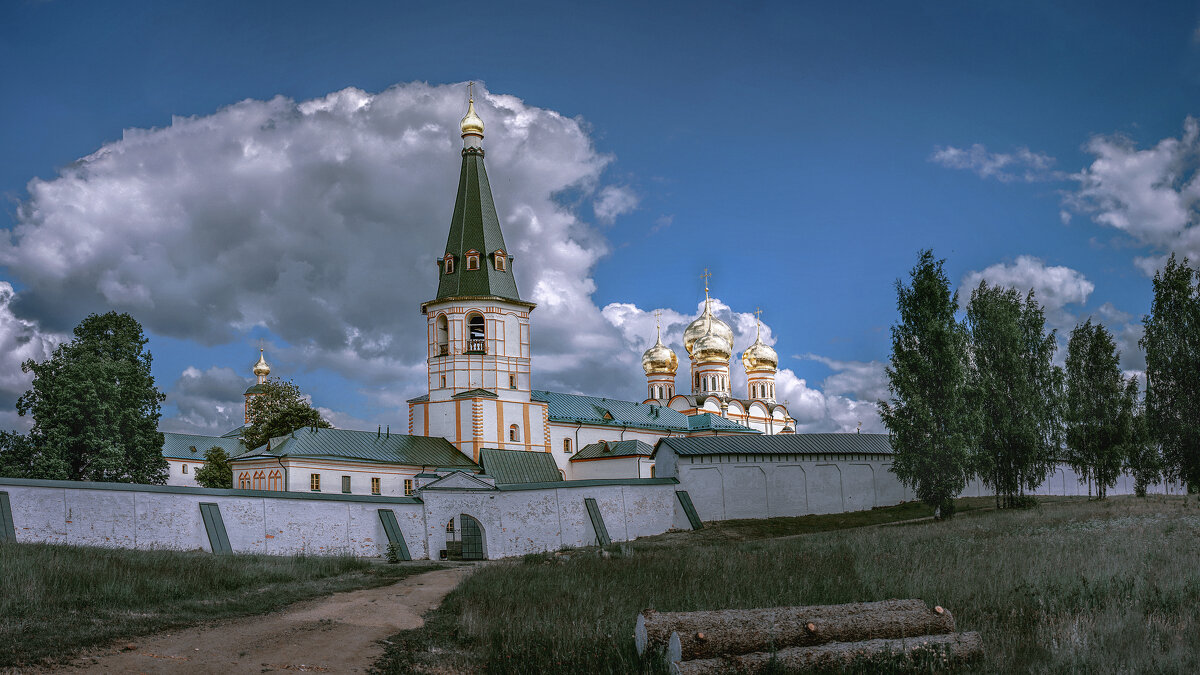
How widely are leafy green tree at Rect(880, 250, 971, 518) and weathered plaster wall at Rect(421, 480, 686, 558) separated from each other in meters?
11.0

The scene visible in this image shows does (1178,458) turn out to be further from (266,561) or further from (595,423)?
(266,561)

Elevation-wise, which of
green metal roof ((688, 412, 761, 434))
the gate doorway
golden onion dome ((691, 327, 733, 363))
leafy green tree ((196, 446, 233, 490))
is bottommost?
the gate doorway

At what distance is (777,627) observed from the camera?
9.43 m

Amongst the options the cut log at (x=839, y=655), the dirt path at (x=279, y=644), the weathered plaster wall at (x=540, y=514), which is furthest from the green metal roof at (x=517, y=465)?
the cut log at (x=839, y=655)

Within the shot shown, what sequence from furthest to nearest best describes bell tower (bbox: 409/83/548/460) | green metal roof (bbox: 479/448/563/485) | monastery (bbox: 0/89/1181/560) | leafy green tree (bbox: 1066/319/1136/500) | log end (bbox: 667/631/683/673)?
bell tower (bbox: 409/83/548/460), green metal roof (bbox: 479/448/563/485), leafy green tree (bbox: 1066/319/1136/500), monastery (bbox: 0/89/1181/560), log end (bbox: 667/631/683/673)

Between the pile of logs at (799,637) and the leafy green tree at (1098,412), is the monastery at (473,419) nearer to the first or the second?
the leafy green tree at (1098,412)

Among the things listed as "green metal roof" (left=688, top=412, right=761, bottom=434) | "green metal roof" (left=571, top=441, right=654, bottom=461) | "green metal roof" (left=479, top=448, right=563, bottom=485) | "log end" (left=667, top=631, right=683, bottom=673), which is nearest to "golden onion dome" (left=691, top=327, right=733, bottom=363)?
"green metal roof" (left=688, top=412, right=761, bottom=434)

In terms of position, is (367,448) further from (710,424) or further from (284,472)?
(710,424)

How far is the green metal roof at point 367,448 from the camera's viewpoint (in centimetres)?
4284

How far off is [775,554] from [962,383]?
19.0 meters

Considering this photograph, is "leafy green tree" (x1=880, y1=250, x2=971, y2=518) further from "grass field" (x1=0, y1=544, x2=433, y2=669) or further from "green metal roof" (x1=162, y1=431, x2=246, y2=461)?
"green metal roof" (x1=162, y1=431, x2=246, y2=461)

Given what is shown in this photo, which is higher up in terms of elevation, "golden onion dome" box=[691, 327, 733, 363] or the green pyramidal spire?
the green pyramidal spire

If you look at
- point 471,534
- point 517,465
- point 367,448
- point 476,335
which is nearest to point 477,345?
point 476,335

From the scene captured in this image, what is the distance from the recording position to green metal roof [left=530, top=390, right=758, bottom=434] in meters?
59.2
